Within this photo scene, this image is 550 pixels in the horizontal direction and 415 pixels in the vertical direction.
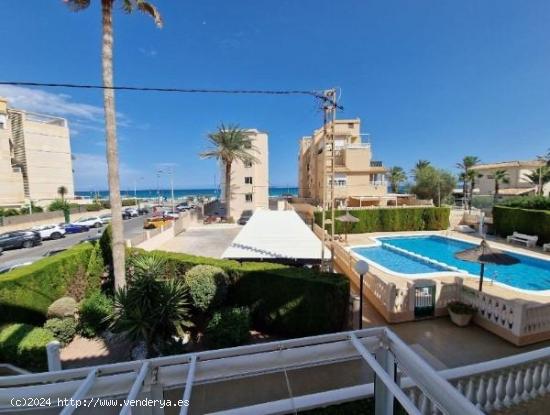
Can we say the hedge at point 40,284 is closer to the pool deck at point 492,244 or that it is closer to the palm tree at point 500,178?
the pool deck at point 492,244

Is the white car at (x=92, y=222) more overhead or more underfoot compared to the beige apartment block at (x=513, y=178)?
more underfoot

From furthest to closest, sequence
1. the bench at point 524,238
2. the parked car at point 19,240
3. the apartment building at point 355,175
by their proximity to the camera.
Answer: the apartment building at point 355,175 → the parked car at point 19,240 → the bench at point 524,238

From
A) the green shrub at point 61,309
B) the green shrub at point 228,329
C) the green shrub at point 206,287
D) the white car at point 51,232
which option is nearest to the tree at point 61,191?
the white car at point 51,232

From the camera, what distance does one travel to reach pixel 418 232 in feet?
98.6

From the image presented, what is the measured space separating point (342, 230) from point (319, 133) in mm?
20621

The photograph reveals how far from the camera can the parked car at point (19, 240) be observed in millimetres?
25164

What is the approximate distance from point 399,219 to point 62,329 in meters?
30.5

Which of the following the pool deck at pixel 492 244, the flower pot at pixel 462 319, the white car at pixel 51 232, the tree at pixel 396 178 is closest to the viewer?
the flower pot at pixel 462 319

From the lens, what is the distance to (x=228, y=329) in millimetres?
8297

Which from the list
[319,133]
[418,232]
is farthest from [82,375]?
[319,133]

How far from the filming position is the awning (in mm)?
11086

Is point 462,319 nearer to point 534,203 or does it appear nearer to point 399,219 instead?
point 399,219

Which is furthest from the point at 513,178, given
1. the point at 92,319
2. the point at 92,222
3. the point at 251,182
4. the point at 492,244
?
the point at 92,222

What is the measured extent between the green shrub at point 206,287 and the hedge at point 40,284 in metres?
6.63
